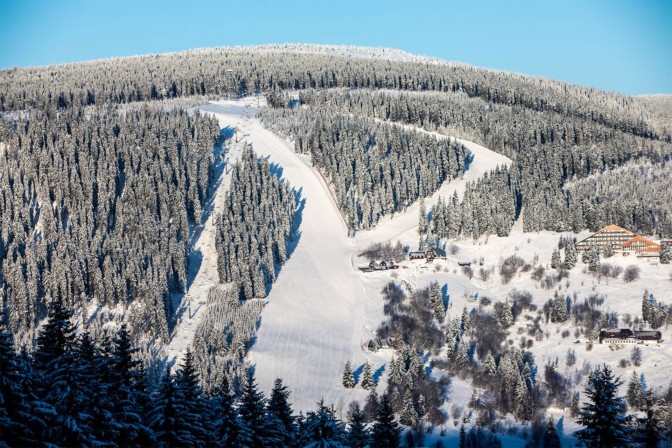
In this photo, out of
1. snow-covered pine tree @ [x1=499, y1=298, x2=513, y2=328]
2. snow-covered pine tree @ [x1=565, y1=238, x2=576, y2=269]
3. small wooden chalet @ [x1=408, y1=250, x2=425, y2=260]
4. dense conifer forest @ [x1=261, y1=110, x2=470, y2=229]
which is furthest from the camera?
dense conifer forest @ [x1=261, y1=110, x2=470, y2=229]

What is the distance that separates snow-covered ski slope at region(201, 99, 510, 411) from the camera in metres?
101

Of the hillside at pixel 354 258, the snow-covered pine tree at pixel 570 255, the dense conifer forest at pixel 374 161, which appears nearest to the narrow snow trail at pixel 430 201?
the hillside at pixel 354 258

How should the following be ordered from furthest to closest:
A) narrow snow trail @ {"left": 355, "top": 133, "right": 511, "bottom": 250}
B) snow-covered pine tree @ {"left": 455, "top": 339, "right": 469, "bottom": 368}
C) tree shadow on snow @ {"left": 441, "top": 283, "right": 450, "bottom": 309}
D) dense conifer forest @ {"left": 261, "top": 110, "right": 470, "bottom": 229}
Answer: dense conifer forest @ {"left": 261, "top": 110, "right": 470, "bottom": 229}
narrow snow trail @ {"left": 355, "top": 133, "right": 511, "bottom": 250}
tree shadow on snow @ {"left": 441, "top": 283, "right": 450, "bottom": 309}
snow-covered pine tree @ {"left": 455, "top": 339, "right": 469, "bottom": 368}

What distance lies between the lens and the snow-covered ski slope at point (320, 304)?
101381 mm

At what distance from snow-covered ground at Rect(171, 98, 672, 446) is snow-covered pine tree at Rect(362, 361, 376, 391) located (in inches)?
37.9

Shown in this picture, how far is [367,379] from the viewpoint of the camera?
96.9 meters

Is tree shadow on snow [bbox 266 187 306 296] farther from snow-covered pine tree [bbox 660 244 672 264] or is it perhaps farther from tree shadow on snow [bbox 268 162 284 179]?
snow-covered pine tree [bbox 660 244 672 264]

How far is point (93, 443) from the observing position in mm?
37750

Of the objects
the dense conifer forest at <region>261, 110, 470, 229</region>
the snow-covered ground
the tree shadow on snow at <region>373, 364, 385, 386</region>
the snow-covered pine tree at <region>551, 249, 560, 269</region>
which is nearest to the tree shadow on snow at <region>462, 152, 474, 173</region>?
the dense conifer forest at <region>261, 110, 470, 229</region>

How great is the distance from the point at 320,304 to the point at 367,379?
23.7 meters

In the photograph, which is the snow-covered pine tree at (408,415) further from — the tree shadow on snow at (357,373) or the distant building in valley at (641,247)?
the distant building in valley at (641,247)

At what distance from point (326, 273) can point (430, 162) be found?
124 ft

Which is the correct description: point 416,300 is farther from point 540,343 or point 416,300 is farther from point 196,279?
point 196,279

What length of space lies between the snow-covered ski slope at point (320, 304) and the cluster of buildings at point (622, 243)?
30.4 m
